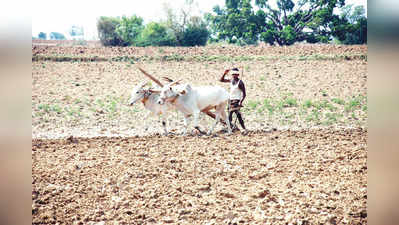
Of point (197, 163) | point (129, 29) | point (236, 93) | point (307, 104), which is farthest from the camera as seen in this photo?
point (129, 29)

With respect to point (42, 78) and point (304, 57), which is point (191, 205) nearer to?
point (42, 78)

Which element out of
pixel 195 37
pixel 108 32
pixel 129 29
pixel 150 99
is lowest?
pixel 150 99

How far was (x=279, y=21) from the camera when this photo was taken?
104 ft

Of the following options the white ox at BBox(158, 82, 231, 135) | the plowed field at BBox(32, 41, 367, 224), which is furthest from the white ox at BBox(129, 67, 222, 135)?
the plowed field at BBox(32, 41, 367, 224)

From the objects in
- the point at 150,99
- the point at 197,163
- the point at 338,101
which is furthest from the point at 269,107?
the point at 197,163

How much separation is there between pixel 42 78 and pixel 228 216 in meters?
16.5

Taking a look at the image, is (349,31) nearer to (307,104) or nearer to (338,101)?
(338,101)

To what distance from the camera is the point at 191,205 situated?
4945mm

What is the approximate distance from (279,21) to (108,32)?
42.4 feet

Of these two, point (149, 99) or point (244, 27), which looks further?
point (244, 27)

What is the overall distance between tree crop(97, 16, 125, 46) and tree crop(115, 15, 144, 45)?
0.33 metres

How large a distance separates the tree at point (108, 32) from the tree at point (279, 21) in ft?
25.5

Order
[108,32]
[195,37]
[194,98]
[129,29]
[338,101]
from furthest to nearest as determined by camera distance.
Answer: [129,29]
[108,32]
[195,37]
[338,101]
[194,98]
